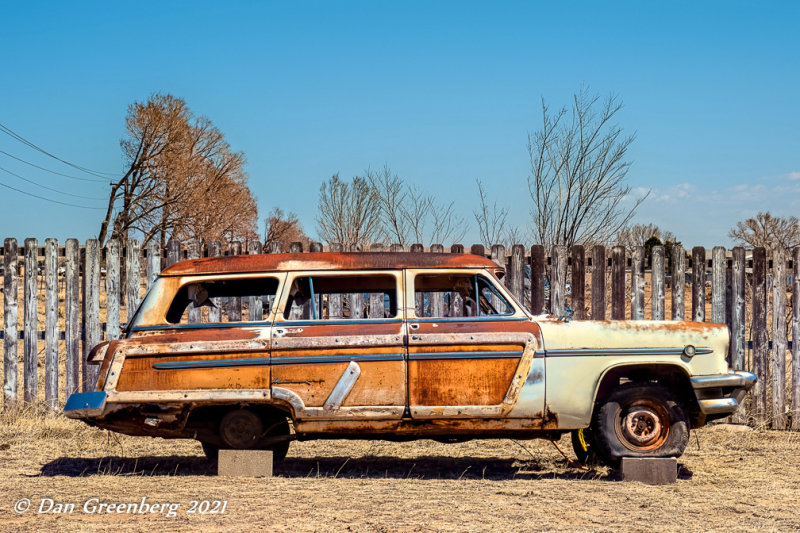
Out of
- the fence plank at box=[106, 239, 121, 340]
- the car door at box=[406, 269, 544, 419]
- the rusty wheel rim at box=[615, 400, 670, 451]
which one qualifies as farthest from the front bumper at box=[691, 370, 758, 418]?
the fence plank at box=[106, 239, 121, 340]

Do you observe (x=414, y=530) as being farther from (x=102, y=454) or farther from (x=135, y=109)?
(x=135, y=109)

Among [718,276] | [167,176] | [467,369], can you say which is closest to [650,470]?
[467,369]

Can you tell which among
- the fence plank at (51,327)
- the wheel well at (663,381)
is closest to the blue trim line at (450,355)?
the wheel well at (663,381)

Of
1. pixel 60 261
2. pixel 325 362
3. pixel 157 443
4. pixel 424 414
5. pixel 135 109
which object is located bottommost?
pixel 157 443

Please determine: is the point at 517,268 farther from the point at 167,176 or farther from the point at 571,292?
the point at 167,176

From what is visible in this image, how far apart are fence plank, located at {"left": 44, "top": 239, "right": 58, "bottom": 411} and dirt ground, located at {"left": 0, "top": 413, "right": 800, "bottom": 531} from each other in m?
0.74

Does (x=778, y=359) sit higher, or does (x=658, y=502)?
(x=778, y=359)

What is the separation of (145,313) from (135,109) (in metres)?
31.6

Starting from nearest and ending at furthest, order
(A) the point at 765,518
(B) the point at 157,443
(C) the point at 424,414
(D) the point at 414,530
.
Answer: (D) the point at 414,530, (A) the point at 765,518, (C) the point at 424,414, (B) the point at 157,443

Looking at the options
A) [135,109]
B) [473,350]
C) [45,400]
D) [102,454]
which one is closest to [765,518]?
[473,350]

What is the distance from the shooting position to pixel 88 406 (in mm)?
6461

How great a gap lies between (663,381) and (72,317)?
6.63 m

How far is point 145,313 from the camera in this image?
672cm

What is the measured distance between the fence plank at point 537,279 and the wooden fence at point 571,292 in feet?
0.04
